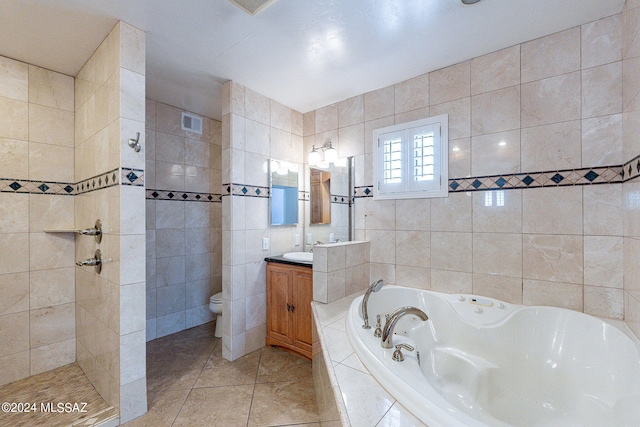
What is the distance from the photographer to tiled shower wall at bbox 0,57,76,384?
6.54ft

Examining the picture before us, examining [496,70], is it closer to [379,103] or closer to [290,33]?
[379,103]

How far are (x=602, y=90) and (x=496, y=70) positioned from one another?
0.62 meters

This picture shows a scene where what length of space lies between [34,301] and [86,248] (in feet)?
1.91

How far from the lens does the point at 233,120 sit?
94.1 inches

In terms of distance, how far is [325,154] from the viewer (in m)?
2.81

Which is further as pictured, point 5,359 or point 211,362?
point 211,362

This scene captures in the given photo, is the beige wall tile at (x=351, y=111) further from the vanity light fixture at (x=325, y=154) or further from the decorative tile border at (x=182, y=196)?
the decorative tile border at (x=182, y=196)

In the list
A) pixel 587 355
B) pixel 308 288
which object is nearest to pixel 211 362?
pixel 308 288

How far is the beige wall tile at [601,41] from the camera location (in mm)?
1600

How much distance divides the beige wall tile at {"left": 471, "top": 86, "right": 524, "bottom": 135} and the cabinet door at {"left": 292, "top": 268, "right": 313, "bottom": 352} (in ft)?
5.87

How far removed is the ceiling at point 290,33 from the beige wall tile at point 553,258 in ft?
4.48

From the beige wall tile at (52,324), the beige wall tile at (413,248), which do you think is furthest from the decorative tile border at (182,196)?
the beige wall tile at (413,248)

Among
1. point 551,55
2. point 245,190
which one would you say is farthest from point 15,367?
point 551,55

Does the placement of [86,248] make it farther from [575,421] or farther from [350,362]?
[575,421]
